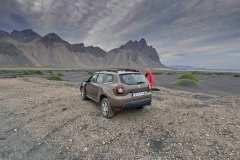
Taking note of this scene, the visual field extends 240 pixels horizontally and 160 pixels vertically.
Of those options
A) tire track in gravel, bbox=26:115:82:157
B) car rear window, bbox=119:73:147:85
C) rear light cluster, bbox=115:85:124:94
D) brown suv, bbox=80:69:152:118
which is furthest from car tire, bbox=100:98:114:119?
tire track in gravel, bbox=26:115:82:157

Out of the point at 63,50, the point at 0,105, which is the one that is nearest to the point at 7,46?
the point at 63,50

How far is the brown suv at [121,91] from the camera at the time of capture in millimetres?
5355

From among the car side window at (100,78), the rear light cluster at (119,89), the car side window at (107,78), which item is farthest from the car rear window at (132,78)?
the car side window at (100,78)

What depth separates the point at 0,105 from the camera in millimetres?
8312

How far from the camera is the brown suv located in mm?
5355

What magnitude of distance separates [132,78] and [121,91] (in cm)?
74

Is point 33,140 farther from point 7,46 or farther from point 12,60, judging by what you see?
point 7,46

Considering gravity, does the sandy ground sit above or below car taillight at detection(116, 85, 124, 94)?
below

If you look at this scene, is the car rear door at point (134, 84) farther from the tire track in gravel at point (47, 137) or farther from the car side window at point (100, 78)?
the tire track in gravel at point (47, 137)

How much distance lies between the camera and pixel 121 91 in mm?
5336

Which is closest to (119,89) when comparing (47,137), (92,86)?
(92,86)

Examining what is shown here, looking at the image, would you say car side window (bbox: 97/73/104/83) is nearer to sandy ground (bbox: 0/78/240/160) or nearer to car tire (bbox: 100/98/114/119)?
car tire (bbox: 100/98/114/119)

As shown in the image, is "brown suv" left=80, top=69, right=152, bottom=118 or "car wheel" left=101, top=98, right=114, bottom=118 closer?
"brown suv" left=80, top=69, right=152, bottom=118

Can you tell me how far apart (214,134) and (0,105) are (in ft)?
30.2
